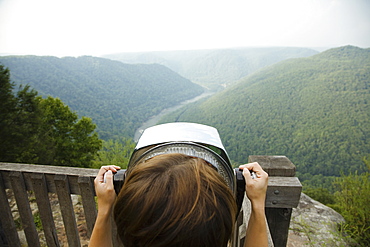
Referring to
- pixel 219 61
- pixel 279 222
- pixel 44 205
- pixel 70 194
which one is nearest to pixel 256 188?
pixel 279 222

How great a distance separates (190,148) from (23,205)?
1.86 m

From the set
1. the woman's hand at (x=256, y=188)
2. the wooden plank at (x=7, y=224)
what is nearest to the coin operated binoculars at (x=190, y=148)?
the woman's hand at (x=256, y=188)

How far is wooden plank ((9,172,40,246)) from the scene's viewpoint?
1729mm

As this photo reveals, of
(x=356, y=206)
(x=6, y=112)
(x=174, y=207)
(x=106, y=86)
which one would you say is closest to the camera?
(x=174, y=207)

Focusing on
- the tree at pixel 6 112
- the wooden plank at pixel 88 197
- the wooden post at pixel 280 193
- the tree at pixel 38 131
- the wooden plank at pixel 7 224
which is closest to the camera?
the wooden post at pixel 280 193

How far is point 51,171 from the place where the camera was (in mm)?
1651

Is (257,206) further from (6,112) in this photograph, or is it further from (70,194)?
(6,112)

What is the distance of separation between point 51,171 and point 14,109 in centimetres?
1007

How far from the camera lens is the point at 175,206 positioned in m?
0.52

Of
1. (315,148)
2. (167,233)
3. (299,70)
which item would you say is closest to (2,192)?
(167,233)

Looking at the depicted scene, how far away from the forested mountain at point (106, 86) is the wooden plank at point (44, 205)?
42.3 metres

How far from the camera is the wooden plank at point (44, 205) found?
65.4 inches

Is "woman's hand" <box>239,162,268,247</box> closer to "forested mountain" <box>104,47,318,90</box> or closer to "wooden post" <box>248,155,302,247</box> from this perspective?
"wooden post" <box>248,155,302,247</box>

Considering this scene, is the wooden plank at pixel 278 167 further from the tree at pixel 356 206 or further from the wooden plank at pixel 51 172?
the tree at pixel 356 206
